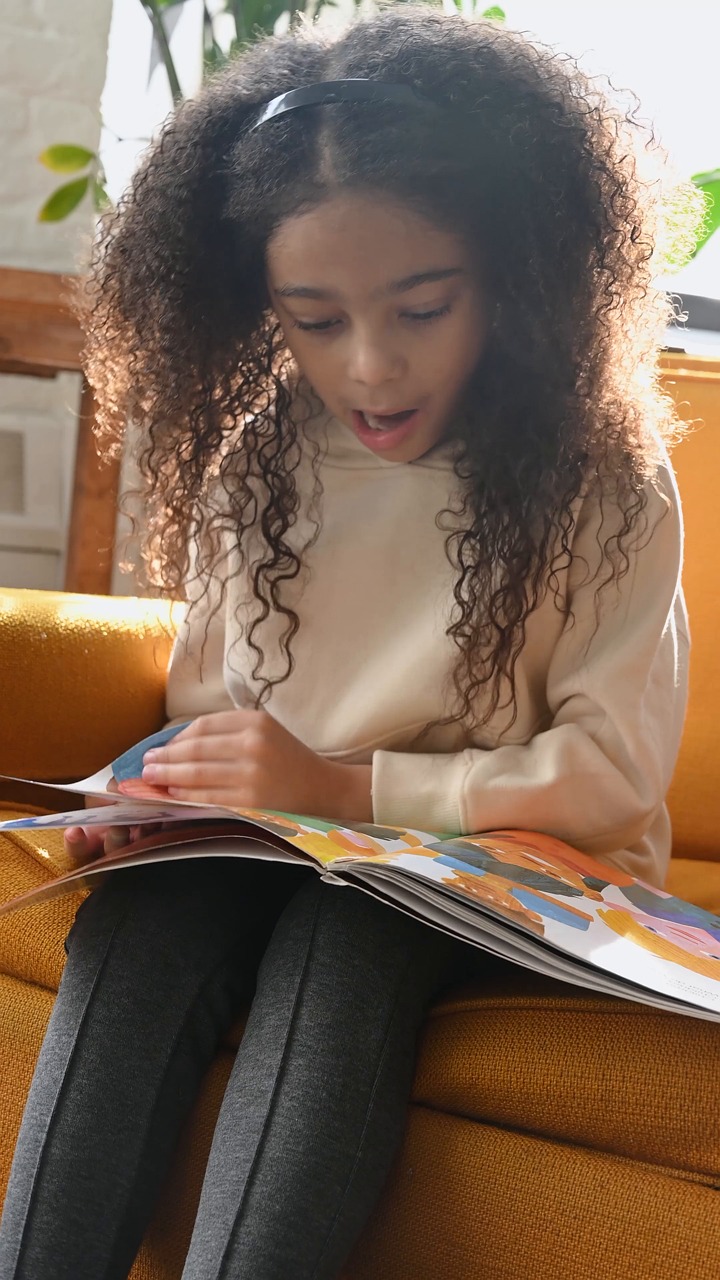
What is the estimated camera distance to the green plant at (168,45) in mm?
1650

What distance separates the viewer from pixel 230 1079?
66cm

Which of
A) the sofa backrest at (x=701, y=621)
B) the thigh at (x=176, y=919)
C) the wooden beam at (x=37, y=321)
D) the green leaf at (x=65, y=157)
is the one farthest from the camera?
the green leaf at (x=65, y=157)

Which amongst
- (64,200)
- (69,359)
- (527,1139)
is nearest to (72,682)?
(527,1139)

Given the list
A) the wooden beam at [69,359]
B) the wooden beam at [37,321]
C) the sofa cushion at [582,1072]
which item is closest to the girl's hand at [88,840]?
the sofa cushion at [582,1072]

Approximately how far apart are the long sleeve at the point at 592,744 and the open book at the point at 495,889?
52 mm

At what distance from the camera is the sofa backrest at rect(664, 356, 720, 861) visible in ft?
3.91

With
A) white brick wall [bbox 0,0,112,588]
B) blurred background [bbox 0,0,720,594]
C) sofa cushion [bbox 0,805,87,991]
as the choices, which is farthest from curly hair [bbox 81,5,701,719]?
white brick wall [bbox 0,0,112,588]

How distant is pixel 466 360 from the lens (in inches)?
33.8

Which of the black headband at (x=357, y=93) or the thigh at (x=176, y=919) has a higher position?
the black headband at (x=357, y=93)

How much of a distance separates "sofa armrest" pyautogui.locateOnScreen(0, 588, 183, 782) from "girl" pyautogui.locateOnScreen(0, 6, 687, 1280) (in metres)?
0.12

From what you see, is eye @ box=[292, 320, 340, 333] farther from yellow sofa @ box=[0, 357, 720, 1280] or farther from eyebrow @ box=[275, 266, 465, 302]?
yellow sofa @ box=[0, 357, 720, 1280]

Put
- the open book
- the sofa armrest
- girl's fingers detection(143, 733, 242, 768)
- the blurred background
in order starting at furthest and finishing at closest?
1. the blurred background
2. the sofa armrest
3. girl's fingers detection(143, 733, 242, 768)
4. the open book

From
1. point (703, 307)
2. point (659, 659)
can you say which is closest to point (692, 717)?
point (659, 659)

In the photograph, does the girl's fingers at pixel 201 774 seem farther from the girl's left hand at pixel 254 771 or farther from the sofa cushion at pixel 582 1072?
the sofa cushion at pixel 582 1072
